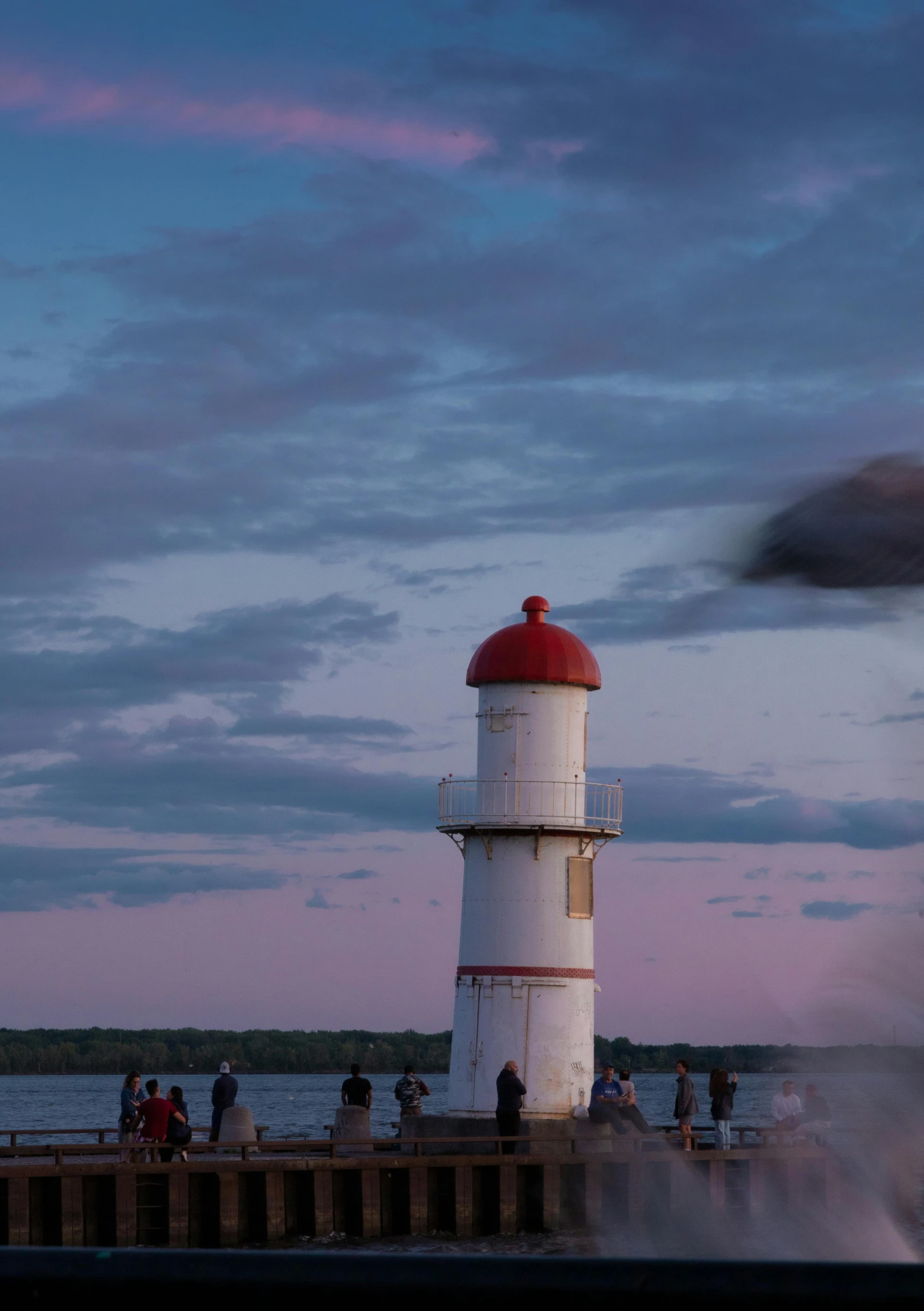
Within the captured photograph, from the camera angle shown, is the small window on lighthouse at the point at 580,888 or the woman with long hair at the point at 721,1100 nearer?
the woman with long hair at the point at 721,1100

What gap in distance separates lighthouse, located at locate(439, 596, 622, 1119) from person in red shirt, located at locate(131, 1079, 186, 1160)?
7.12 m

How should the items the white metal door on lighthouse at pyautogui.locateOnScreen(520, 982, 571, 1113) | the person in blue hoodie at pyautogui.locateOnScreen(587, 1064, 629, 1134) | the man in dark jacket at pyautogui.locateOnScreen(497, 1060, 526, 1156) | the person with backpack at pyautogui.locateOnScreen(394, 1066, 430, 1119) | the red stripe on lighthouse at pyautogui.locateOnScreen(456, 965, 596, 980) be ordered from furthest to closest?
the person with backpack at pyautogui.locateOnScreen(394, 1066, 430, 1119)
the red stripe on lighthouse at pyautogui.locateOnScreen(456, 965, 596, 980)
the white metal door on lighthouse at pyautogui.locateOnScreen(520, 982, 571, 1113)
the person in blue hoodie at pyautogui.locateOnScreen(587, 1064, 629, 1134)
the man in dark jacket at pyautogui.locateOnScreen(497, 1060, 526, 1156)

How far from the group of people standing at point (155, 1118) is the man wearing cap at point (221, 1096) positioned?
0.06 ft

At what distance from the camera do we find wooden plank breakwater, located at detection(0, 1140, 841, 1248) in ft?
85.7

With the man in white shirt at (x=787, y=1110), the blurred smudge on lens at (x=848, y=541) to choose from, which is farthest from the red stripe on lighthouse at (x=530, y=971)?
the blurred smudge on lens at (x=848, y=541)

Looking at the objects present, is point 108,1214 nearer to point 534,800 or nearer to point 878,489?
point 534,800

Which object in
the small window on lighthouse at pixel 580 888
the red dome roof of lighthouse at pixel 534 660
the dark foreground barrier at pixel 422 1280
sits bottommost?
the small window on lighthouse at pixel 580 888

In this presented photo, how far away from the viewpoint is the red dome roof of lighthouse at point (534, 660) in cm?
3384

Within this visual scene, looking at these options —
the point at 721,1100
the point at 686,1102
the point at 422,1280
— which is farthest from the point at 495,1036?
the point at 422,1280

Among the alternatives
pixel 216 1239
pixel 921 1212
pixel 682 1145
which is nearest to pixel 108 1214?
pixel 216 1239

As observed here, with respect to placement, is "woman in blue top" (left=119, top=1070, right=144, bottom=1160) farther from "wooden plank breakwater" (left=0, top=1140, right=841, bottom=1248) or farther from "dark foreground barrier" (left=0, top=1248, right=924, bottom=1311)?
"dark foreground barrier" (left=0, top=1248, right=924, bottom=1311)

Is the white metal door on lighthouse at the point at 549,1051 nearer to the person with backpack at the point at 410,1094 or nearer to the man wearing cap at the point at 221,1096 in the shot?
the person with backpack at the point at 410,1094

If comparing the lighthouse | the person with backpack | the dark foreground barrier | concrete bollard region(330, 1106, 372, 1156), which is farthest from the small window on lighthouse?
the dark foreground barrier

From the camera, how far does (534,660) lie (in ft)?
111
